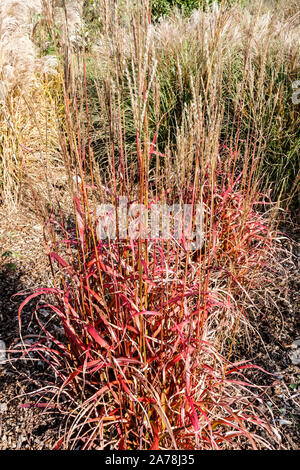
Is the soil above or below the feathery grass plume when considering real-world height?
below

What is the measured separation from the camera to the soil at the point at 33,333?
169 cm

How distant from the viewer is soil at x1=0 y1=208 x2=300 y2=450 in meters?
1.69

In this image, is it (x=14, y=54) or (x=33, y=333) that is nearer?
(x=33, y=333)

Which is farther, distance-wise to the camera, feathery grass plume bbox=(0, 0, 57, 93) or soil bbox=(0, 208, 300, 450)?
feathery grass plume bbox=(0, 0, 57, 93)

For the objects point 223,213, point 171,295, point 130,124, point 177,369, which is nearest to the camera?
point 177,369

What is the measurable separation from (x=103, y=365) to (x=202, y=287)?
506 mm

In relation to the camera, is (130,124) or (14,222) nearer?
(14,222)

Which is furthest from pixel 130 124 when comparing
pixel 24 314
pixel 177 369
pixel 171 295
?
pixel 177 369

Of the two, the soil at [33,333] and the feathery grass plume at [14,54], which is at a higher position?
the feathery grass plume at [14,54]

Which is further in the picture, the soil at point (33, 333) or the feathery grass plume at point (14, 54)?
the feathery grass plume at point (14, 54)

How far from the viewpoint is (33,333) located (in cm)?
225

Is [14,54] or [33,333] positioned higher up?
[14,54]

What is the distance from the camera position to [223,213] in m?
2.54
